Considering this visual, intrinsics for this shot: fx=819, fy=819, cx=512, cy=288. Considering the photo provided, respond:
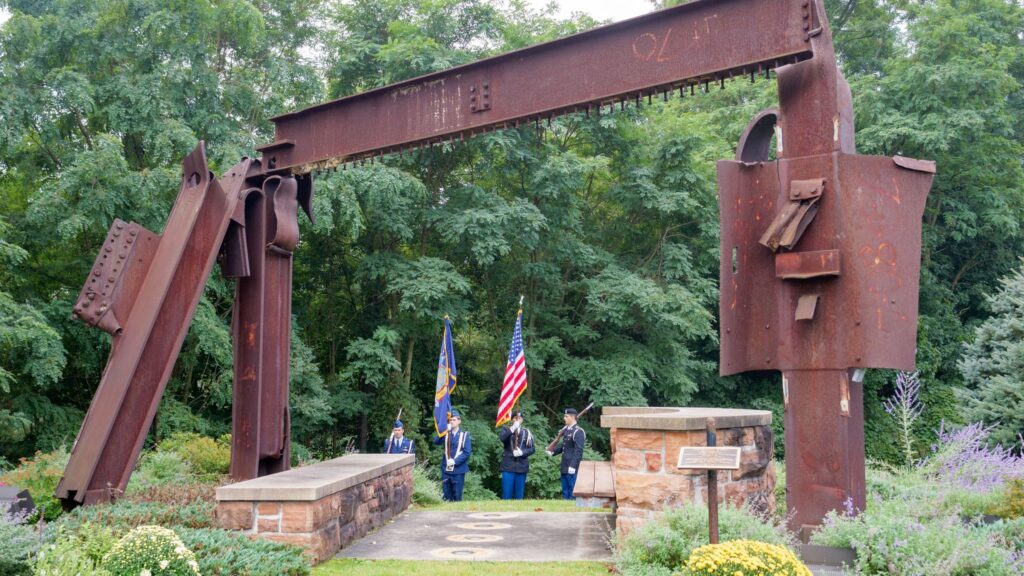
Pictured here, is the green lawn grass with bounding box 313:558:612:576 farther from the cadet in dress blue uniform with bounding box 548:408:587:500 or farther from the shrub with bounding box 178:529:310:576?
the cadet in dress blue uniform with bounding box 548:408:587:500

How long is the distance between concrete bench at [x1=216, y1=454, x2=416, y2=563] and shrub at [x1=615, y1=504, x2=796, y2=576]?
2.29 metres

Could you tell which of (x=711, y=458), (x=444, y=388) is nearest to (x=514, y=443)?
(x=444, y=388)

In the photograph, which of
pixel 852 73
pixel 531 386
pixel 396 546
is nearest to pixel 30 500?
pixel 396 546

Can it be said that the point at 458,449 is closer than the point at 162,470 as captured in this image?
No

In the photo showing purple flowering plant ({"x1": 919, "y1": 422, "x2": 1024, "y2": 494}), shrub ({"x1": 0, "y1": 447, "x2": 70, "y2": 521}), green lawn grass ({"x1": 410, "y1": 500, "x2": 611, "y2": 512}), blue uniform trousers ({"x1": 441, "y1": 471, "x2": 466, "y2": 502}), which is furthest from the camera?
blue uniform trousers ({"x1": 441, "y1": 471, "x2": 466, "y2": 502})

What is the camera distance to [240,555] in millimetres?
5523

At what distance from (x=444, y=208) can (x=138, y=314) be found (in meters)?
12.4

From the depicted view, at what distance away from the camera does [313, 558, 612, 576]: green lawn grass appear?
583 cm

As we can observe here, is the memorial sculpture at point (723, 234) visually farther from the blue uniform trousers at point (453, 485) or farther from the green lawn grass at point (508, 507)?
the blue uniform trousers at point (453, 485)

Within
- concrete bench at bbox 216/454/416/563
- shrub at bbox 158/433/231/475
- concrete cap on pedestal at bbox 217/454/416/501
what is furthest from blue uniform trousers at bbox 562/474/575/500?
concrete bench at bbox 216/454/416/563

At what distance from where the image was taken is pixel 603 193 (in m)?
22.4

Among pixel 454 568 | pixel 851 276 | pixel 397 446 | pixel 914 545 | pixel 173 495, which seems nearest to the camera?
pixel 914 545

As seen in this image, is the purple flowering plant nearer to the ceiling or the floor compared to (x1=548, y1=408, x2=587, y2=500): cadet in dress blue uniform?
nearer to the ceiling

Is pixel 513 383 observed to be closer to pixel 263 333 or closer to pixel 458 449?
pixel 458 449
